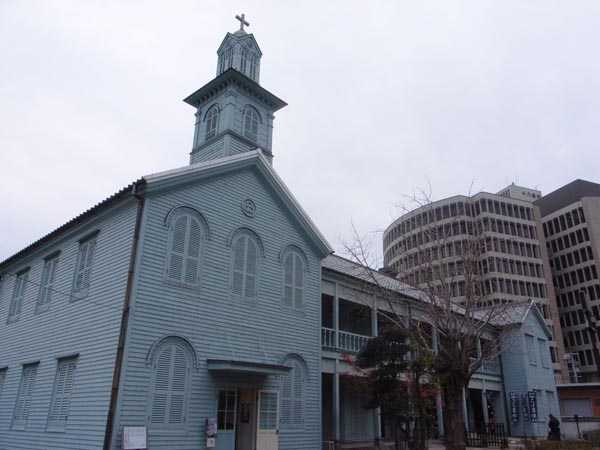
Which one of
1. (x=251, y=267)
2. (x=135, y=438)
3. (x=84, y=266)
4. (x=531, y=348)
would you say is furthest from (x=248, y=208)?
(x=531, y=348)

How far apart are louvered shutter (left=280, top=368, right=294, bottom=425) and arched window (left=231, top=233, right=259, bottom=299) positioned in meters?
3.15

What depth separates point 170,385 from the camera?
45.9 feet

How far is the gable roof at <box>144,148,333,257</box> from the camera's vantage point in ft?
49.9

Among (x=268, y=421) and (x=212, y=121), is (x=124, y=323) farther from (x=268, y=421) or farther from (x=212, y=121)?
(x=212, y=121)

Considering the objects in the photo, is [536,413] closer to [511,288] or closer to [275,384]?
[275,384]

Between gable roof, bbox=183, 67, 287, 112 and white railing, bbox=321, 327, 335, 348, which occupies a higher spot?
gable roof, bbox=183, 67, 287, 112

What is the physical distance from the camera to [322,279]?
21016mm

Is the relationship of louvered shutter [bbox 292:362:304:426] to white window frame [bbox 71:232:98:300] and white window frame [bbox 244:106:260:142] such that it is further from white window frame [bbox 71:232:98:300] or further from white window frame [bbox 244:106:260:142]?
white window frame [bbox 244:106:260:142]

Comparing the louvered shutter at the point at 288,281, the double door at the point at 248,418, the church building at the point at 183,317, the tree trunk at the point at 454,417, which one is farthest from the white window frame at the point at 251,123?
the tree trunk at the point at 454,417

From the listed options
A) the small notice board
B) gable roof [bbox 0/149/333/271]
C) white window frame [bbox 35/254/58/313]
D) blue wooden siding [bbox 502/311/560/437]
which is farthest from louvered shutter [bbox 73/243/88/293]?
blue wooden siding [bbox 502/311/560/437]

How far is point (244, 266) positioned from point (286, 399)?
478cm

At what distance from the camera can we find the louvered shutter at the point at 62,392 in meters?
14.7

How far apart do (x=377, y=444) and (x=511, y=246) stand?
59.5 metres

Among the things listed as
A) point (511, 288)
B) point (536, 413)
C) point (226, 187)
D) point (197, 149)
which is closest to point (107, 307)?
point (226, 187)
